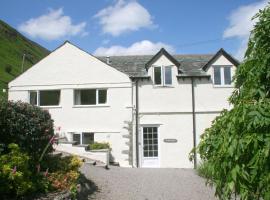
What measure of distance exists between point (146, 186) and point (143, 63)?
14.1 m

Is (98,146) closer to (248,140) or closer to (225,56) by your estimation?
(225,56)

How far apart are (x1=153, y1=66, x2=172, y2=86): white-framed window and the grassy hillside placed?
38176 millimetres

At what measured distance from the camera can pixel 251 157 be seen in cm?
426

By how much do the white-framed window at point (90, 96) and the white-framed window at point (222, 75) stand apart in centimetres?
772

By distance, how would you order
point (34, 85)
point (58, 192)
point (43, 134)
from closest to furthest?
1. point (58, 192)
2. point (43, 134)
3. point (34, 85)

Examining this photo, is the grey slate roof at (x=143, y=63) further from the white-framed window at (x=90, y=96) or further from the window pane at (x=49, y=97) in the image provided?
the window pane at (x=49, y=97)

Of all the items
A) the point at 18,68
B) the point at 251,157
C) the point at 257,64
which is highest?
the point at 18,68

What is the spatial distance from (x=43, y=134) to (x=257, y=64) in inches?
337

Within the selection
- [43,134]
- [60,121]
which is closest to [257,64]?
[43,134]

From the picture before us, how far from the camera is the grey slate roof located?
25391 millimetres

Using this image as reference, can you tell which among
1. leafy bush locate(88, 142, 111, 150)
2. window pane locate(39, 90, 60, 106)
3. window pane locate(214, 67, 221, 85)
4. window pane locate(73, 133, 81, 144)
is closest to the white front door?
leafy bush locate(88, 142, 111, 150)

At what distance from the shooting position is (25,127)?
1146cm

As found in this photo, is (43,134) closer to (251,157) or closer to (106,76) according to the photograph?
(251,157)

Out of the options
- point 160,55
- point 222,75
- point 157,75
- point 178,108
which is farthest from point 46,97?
point 222,75
